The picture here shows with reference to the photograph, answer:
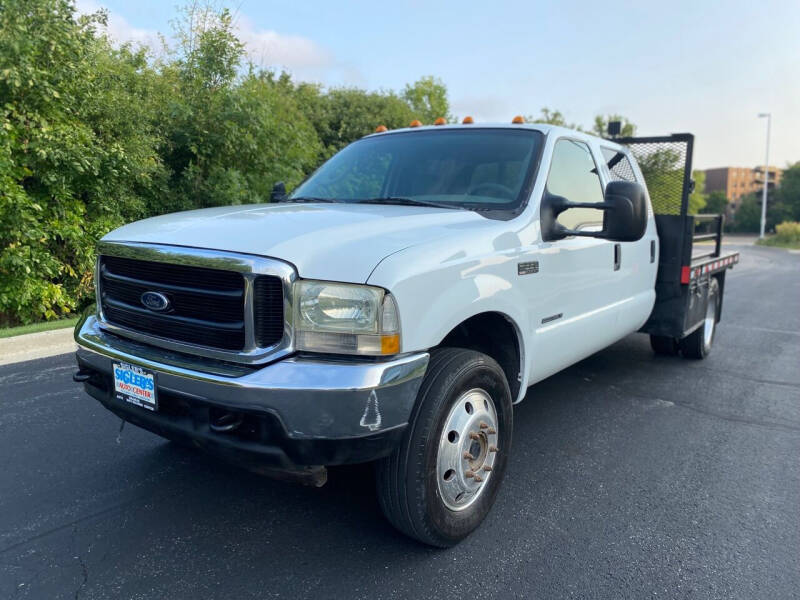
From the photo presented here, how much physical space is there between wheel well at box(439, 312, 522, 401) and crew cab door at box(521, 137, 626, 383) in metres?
0.15

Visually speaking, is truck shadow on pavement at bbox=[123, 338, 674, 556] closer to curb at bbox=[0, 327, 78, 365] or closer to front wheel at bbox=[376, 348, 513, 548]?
front wheel at bbox=[376, 348, 513, 548]

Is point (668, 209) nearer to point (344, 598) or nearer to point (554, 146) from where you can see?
point (554, 146)

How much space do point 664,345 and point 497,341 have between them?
3.80 metres

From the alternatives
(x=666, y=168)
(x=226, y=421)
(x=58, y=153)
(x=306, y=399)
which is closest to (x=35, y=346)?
(x=58, y=153)

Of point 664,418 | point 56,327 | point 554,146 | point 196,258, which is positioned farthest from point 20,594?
point 56,327

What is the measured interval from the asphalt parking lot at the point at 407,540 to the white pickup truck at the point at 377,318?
0.32 metres

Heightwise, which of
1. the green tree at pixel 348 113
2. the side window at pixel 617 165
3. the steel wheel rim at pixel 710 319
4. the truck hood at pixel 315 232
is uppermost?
the green tree at pixel 348 113

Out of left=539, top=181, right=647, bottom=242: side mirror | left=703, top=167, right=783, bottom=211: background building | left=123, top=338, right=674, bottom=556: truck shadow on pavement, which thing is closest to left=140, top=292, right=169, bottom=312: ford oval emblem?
left=123, top=338, right=674, bottom=556: truck shadow on pavement

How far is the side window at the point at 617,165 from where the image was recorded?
15.3 ft

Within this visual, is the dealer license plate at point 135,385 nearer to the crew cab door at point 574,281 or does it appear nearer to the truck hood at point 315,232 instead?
the truck hood at point 315,232

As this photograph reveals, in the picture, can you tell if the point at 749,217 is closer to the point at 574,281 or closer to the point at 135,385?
the point at 574,281

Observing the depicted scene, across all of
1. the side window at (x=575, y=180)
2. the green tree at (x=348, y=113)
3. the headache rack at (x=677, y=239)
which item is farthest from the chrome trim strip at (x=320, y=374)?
the green tree at (x=348, y=113)

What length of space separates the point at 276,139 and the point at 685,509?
30.1 feet

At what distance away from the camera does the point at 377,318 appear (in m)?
2.31
